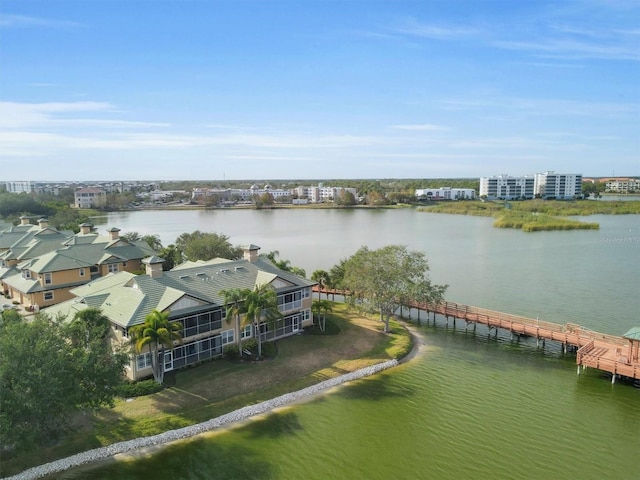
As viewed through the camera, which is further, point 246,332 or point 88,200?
point 88,200

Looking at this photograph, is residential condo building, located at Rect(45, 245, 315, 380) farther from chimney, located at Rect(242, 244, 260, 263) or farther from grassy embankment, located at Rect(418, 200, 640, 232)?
grassy embankment, located at Rect(418, 200, 640, 232)

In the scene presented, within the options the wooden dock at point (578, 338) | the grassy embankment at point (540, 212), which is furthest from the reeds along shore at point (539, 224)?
the wooden dock at point (578, 338)

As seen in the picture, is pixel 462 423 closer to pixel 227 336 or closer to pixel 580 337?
pixel 580 337

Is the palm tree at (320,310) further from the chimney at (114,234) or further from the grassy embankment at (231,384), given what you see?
the chimney at (114,234)

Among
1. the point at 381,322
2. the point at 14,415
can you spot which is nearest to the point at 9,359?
the point at 14,415

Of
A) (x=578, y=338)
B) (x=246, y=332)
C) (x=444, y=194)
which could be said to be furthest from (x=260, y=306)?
(x=444, y=194)

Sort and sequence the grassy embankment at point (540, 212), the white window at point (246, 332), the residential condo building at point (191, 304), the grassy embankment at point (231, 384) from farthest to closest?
1. the grassy embankment at point (540, 212)
2. the white window at point (246, 332)
3. the residential condo building at point (191, 304)
4. the grassy embankment at point (231, 384)

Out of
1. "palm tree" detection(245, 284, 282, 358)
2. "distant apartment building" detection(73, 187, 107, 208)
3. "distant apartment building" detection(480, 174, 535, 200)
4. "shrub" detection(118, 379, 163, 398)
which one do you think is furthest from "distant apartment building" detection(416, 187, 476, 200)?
"shrub" detection(118, 379, 163, 398)
